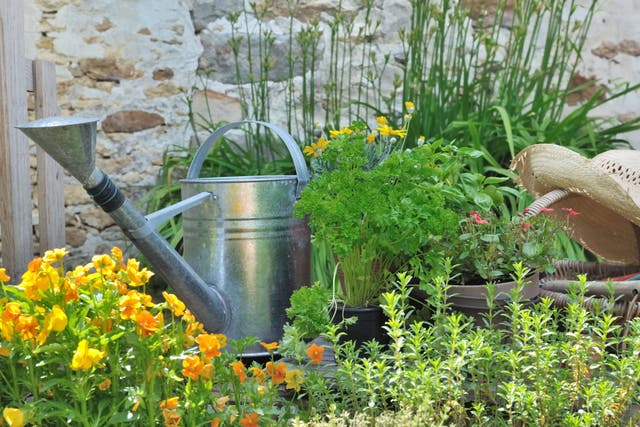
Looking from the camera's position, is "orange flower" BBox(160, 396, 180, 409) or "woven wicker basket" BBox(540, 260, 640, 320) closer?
"orange flower" BBox(160, 396, 180, 409)

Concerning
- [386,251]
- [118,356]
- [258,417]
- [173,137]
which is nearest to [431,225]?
[386,251]

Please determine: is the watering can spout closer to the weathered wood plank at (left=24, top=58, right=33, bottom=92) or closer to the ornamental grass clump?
the ornamental grass clump

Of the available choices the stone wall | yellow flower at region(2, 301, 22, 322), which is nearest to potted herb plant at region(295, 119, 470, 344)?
yellow flower at region(2, 301, 22, 322)

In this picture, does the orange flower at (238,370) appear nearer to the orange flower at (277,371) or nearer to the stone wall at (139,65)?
the orange flower at (277,371)

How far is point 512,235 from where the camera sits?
152 centimetres

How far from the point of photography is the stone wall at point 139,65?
10.1 feet

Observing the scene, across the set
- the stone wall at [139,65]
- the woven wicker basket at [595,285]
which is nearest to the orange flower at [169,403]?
the woven wicker basket at [595,285]

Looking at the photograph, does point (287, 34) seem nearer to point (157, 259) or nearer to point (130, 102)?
point (130, 102)

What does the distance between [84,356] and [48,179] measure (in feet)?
4.49

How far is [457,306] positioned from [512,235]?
0.20 m

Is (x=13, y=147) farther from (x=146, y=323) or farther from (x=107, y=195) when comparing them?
(x=146, y=323)

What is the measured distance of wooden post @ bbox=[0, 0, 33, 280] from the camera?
198 centimetres

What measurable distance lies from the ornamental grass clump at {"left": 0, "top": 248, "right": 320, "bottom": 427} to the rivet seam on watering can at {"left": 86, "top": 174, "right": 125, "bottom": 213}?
0.64ft

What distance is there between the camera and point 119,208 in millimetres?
1373
